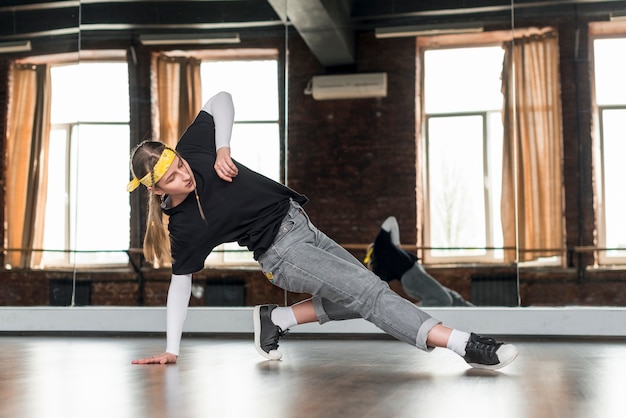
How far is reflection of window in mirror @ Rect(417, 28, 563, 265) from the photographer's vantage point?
18.6 ft

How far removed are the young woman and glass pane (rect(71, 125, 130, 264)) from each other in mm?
3163

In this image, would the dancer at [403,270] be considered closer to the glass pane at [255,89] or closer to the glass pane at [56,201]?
the glass pane at [255,89]

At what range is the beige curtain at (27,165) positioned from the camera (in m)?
6.32

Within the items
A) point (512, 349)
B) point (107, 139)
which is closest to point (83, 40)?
point (107, 139)

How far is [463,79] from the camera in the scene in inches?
232

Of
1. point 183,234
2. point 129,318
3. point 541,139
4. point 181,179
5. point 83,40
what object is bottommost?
point 129,318

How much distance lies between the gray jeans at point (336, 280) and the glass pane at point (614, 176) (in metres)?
3.22

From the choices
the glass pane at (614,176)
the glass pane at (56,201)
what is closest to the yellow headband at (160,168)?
the glass pane at (56,201)

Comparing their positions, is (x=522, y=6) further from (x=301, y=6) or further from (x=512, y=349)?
(x=512, y=349)

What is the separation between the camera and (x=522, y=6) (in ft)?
18.9

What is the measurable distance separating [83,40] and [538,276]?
11.8 feet

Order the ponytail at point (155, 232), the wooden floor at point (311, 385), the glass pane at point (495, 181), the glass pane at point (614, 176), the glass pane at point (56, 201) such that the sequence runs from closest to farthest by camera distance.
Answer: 1. the wooden floor at point (311, 385)
2. the ponytail at point (155, 232)
3. the glass pane at point (614, 176)
4. the glass pane at point (495, 181)
5. the glass pane at point (56, 201)

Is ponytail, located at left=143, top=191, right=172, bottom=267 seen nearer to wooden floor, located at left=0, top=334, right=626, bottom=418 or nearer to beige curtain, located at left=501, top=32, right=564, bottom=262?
wooden floor, located at left=0, top=334, right=626, bottom=418

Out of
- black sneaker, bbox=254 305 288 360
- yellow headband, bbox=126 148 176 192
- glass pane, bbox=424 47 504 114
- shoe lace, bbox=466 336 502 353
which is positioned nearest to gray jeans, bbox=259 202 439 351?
shoe lace, bbox=466 336 502 353
